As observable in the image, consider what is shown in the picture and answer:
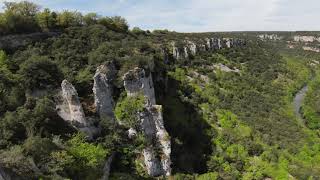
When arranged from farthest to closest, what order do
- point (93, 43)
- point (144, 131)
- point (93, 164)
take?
point (93, 43), point (144, 131), point (93, 164)

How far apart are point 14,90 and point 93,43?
22.8 meters

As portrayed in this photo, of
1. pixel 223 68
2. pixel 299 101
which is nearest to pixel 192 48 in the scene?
pixel 223 68

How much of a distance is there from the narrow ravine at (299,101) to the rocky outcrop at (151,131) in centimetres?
5705

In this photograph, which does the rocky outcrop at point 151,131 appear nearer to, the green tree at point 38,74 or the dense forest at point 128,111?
the dense forest at point 128,111

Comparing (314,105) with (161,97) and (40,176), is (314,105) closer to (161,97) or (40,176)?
(161,97)

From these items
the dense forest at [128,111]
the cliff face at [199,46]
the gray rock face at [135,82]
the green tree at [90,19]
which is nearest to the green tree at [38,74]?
the dense forest at [128,111]

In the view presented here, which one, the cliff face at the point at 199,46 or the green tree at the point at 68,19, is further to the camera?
the cliff face at the point at 199,46

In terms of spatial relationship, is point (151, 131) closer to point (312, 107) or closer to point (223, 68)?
point (223, 68)

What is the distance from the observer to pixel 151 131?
48.1 m

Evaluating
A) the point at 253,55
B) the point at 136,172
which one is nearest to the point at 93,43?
the point at 136,172

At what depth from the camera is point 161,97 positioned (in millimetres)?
66500

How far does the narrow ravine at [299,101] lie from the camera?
104188 mm

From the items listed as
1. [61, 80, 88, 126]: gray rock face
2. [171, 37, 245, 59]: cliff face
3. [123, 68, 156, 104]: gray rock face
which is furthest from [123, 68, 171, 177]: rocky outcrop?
[171, 37, 245, 59]: cliff face

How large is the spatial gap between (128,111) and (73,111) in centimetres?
630
